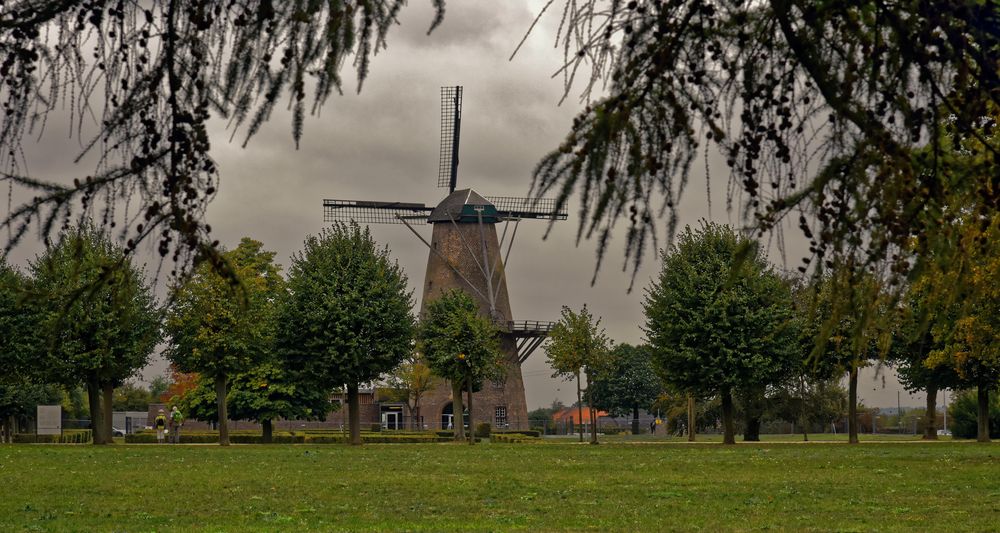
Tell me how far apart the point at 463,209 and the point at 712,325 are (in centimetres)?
2754

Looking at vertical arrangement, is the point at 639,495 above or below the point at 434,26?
below

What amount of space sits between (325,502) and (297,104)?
512 inches

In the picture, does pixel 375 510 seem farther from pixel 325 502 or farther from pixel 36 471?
pixel 36 471

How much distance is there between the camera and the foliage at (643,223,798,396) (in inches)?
1911

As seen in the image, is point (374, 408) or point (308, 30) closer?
point (308, 30)

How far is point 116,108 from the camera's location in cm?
639

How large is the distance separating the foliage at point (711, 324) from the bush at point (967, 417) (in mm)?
19097

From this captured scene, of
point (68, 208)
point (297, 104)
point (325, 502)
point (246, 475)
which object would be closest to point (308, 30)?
point (297, 104)

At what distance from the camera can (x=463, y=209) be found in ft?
240

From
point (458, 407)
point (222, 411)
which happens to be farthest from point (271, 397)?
point (458, 407)

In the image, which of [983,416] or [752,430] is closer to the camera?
[983,416]

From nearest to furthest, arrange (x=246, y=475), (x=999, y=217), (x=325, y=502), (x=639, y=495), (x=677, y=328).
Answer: (x=999, y=217) → (x=325, y=502) → (x=639, y=495) → (x=246, y=475) → (x=677, y=328)

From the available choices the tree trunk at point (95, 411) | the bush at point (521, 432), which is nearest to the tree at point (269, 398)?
the tree trunk at point (95, 411)

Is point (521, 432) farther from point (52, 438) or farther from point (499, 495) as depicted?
point (499, 495)
